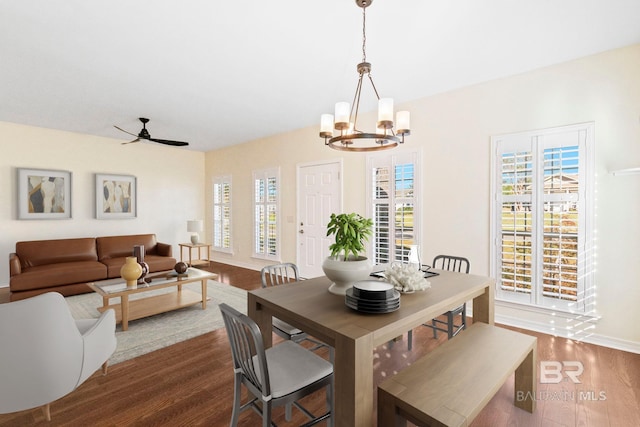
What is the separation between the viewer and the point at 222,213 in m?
7.23

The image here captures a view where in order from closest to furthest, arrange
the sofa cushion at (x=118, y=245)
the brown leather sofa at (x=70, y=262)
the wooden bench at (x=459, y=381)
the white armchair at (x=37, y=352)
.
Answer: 1. the wooden bench at (x=459, y=381)
2. the white armchair at (x=37, y=352)
3. the brown leather sofa at (x=70, y=262)
4. the sofa cushion at (x=118, y=245)

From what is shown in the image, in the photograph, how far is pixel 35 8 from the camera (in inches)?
86.4

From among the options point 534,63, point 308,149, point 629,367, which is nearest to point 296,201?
point 308,149

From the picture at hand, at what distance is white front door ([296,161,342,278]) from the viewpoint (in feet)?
16.4

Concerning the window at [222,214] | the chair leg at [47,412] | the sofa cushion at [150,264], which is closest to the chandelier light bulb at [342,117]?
the chair leg at [47,412]

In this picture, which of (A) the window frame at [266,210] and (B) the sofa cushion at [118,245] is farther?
(A) the window frame at [266,210]

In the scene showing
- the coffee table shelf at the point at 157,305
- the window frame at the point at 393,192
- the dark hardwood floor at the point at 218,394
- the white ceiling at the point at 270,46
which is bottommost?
the dark hardwood floor at the point at 218,394

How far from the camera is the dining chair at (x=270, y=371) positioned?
4.52 ft

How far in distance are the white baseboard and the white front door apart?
2.67 m

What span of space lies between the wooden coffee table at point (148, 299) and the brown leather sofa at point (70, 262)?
120 centimetres

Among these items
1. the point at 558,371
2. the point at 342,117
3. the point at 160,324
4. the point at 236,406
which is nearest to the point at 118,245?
the point at 160,324

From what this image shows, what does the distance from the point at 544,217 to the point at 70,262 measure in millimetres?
6688

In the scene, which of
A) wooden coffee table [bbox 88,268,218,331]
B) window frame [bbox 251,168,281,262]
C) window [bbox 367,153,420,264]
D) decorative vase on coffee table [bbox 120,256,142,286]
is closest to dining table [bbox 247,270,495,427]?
window [bbox 367,153,420,264]

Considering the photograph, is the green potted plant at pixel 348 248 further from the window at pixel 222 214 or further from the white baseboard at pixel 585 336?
the window at pixel 222 214
